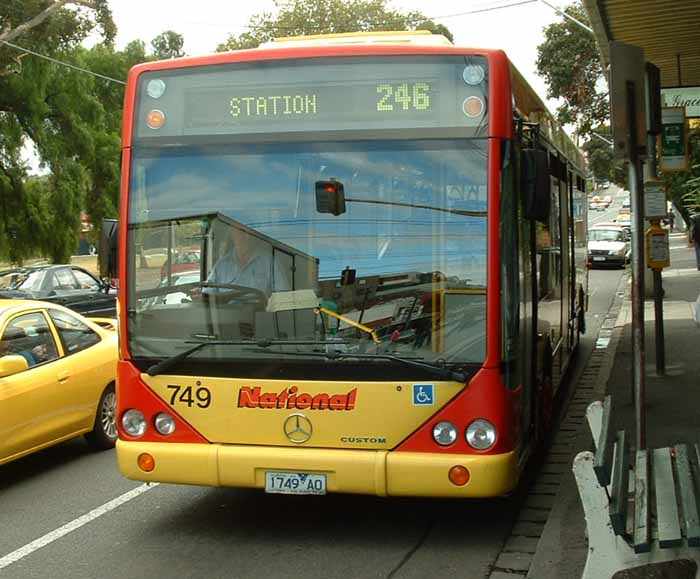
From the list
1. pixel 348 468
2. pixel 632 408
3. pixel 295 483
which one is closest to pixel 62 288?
pixel 632 408

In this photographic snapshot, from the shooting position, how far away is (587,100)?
3291cm

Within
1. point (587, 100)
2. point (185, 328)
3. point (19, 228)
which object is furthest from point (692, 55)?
point (19, 228)

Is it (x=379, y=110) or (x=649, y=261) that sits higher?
(x=379, y=110)

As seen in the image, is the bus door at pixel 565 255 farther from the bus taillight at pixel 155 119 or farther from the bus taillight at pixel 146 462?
the bus taillight at pixel 146 462

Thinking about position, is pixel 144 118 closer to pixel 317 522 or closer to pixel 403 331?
pixel 403 331

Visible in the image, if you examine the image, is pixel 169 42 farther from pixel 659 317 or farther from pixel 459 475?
pixel 459 475

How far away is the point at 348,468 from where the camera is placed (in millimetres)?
6039

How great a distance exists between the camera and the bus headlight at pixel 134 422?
648 centimetres

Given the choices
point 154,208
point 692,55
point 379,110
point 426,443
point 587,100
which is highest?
point 587,100

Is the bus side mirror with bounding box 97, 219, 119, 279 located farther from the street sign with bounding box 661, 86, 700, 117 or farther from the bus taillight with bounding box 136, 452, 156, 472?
the street sign with bounding box 661, 86, 700, 117

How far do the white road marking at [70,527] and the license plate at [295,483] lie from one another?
156 centimetres

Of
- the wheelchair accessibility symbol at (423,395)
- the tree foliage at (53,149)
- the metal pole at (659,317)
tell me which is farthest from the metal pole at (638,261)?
the tree foliage at (53,149)

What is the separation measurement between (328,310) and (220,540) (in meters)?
1.65

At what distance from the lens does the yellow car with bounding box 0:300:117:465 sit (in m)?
7.96
